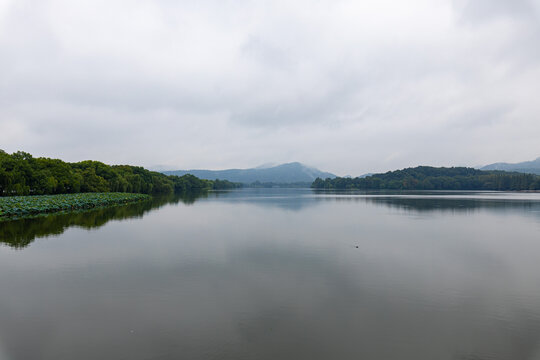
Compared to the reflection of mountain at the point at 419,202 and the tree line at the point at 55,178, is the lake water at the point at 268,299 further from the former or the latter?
the tree line at the point at 55,178

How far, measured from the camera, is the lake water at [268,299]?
732 cm

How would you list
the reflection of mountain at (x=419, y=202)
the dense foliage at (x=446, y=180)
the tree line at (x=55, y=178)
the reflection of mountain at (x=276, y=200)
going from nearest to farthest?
the tree line at (x=55, y=178)
the reflection of mountain at (x=419, y=202)
the reflection of mountain at (x=276, y=200)
the dense foliage at (x=446, y=180)

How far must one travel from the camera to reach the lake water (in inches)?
288

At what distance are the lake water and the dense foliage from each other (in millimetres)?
138422

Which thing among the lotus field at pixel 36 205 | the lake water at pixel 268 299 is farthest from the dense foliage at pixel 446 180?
the lotus field at pixel 36 205

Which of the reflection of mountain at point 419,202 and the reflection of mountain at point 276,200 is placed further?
the reflection of mountain at point 276,200

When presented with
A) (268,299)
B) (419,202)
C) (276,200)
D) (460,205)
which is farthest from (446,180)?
(268,299)

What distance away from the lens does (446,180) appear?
156m

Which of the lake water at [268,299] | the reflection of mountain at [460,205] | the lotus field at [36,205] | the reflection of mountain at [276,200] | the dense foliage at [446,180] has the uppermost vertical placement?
the dense foliage at [446,180]

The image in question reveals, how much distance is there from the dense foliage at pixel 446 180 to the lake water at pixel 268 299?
13842 centimetres

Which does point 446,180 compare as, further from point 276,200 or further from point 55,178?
point 55,178

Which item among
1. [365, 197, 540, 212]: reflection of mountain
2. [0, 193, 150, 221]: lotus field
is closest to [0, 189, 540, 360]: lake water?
[0, 193, 150, 221]: lotus field

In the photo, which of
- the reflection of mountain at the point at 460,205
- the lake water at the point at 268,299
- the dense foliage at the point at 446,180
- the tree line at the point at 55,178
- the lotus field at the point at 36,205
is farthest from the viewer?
the dense foliage at the point at 446,180

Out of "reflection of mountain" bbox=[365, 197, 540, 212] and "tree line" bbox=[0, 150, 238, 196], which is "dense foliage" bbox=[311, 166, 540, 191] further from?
"tree line" bbox=[0, 150, 238, 196]
